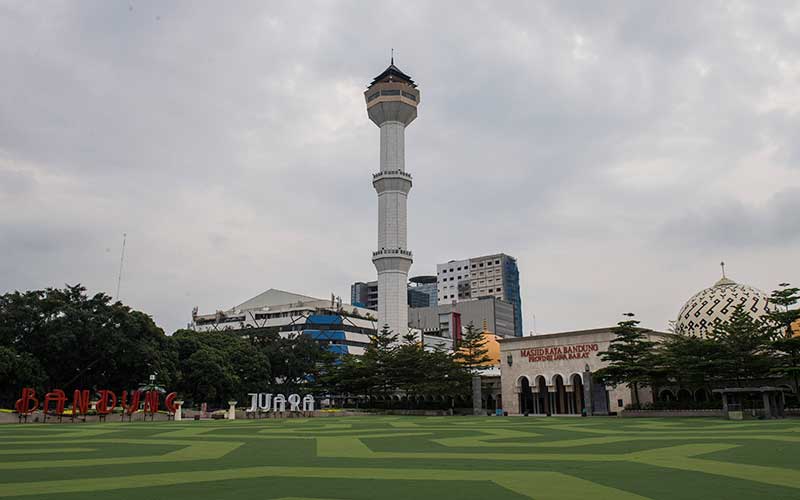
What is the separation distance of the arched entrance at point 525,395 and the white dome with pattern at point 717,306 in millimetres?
15664

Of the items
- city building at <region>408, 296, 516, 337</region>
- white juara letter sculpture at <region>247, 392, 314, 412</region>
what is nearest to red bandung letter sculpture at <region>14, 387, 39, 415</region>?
white juara letter sculpture at <region>247, 392, 314, 412</region>

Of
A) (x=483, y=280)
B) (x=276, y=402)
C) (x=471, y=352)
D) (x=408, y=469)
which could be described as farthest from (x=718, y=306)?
(x=483, y=280)

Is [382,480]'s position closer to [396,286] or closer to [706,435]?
[706,435]

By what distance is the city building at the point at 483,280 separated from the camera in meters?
190

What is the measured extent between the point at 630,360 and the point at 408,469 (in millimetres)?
42473

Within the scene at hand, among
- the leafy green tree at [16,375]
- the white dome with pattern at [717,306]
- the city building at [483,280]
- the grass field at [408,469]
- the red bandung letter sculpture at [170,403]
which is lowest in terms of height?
the grass field at [408,469]

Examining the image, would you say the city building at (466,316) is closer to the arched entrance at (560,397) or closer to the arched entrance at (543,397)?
the arched entrance at (543,397)

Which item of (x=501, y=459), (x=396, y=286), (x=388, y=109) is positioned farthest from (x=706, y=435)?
(x=388, y=109)

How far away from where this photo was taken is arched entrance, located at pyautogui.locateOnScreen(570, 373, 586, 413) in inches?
2496

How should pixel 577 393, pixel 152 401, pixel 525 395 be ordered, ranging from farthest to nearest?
pixel 525 395
pixel 577 393
pixel 152 401

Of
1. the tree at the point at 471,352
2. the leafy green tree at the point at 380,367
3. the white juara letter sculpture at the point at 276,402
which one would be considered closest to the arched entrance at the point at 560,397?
the tree at the point at 471,352

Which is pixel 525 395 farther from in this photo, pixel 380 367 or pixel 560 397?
pixel 380 367

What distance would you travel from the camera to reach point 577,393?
6444 cm

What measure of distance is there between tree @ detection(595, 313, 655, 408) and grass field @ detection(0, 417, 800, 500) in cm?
2883
